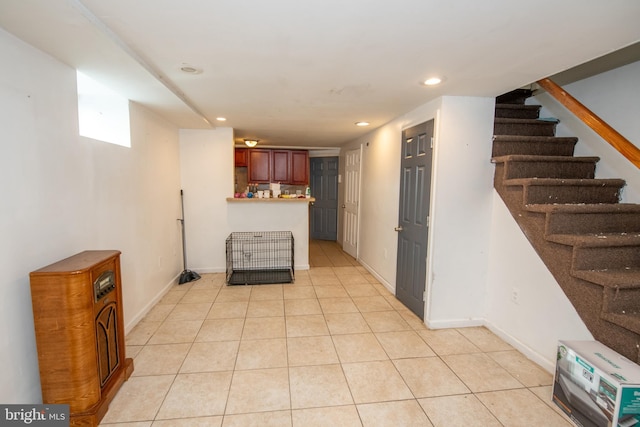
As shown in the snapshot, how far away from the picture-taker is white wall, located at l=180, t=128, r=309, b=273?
4.13 meters

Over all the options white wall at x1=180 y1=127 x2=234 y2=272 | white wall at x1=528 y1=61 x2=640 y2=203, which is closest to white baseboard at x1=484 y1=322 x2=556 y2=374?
white wall at x1=528 y1=61 x2=640 y2=203

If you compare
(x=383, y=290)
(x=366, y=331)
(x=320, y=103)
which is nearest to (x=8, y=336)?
(x=366, y=331)

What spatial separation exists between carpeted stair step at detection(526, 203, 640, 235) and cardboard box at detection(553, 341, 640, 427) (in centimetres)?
82

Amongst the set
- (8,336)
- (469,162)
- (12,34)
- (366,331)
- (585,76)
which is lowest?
(366,331)

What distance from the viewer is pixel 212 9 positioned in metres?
1.30

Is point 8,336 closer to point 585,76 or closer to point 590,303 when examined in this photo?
point 590,303

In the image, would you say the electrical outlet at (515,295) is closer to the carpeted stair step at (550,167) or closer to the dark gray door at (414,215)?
the dark gray door at (414,215)

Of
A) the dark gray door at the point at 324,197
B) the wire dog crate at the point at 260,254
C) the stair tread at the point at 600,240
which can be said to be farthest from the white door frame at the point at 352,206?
the stair tread at the point at 600,240

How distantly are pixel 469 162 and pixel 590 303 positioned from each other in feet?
4.58

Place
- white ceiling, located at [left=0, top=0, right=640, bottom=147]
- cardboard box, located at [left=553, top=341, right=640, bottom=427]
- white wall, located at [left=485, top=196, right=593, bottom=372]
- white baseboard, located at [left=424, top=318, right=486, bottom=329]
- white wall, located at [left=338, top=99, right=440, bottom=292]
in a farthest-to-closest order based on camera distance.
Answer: white wall, located at [left=338, top=99, right=440, bottom=292] → white baseboard, located at [left=424, top=318, right=486, bottom=329] → white wall, located at [left=485, top=196, right=593, bottom=372] → cardboard box, located at [left=553, top=341, right=640, bottom=427] → white ceiling, located at [left=0, top=0, right=640, bottom=147]

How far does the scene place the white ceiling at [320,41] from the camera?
4.20 ft

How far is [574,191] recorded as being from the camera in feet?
7.80

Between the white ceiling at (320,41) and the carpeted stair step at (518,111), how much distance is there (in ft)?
2.47

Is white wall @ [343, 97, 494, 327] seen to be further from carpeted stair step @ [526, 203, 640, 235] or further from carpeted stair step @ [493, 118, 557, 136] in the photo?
carpeted stair step @ [526, 203, 640, 235]
